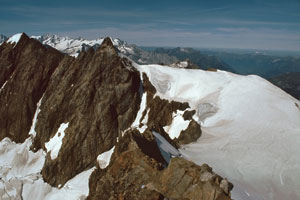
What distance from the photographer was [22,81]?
80312mm

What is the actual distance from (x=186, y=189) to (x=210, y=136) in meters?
21.6

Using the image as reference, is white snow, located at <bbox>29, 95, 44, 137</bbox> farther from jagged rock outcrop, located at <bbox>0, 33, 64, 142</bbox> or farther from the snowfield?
the snowfield

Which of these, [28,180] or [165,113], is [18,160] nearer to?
[28,180]

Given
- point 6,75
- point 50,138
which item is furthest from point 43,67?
point 50,138

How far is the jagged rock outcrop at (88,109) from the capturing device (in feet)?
181

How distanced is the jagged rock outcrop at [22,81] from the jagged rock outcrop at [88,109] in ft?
31.7

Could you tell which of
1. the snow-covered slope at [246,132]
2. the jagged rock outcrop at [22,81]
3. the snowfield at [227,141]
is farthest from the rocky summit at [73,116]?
the snow-covered slope at [246,132]

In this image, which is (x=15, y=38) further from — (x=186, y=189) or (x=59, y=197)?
(x=186, y=189)

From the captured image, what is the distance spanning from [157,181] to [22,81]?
81233 mm

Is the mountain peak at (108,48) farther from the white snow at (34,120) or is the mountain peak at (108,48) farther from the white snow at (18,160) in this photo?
the white snow at (18,160)

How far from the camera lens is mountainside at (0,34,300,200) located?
19.8 metres

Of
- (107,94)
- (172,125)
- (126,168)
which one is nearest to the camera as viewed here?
(126,168)

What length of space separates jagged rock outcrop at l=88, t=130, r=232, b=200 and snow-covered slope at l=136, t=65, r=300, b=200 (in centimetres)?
441

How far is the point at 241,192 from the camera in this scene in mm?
19875
